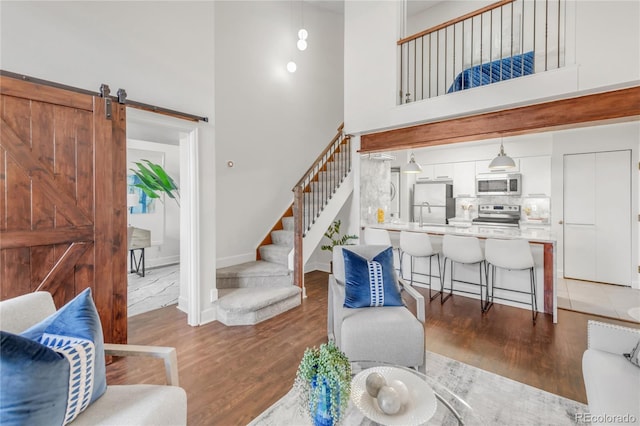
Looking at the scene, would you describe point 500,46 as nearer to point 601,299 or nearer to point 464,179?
point 464,179

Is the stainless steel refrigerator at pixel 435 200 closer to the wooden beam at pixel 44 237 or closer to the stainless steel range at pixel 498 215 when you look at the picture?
the stainless steel range at pixel 498 215

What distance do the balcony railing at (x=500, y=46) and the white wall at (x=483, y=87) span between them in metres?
0.17

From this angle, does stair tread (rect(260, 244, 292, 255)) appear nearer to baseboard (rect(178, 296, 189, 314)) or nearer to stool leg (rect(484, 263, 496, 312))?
baseboard (rect(178, 296, 189, 314))

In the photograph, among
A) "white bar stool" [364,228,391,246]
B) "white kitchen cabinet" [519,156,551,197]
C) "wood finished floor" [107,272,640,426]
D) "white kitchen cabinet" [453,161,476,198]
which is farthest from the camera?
"white kitchen cabinet" [453,161,476,198]

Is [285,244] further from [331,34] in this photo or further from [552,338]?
[331,34]

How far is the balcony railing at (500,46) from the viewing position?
141 inches

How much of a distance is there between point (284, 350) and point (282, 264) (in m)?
1.81

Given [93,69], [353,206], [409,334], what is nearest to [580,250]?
Answer: [353,206]

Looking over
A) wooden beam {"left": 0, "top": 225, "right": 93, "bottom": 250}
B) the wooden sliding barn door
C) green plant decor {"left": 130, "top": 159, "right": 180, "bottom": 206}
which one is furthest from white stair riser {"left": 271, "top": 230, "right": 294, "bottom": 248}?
wooden beam {"left": 0, "top": 225, "right": 93, "bottom": 250}

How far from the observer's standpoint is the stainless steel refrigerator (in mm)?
6734

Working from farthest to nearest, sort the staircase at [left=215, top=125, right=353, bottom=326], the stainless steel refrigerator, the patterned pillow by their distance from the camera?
the stainless steel refrigerator < the staircase at [left=215, top=125, right=353, bottom=326] < the patterned pillow

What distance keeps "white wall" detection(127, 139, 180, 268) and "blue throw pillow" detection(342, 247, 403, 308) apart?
15.4 feet

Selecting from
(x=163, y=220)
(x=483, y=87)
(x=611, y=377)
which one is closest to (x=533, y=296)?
(x=611, y=377)

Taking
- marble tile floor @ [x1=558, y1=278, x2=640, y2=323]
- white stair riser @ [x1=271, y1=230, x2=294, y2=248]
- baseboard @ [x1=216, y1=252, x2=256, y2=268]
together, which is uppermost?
white stair riser @ [x1=271, y1=230, x2=294, y2=248]
